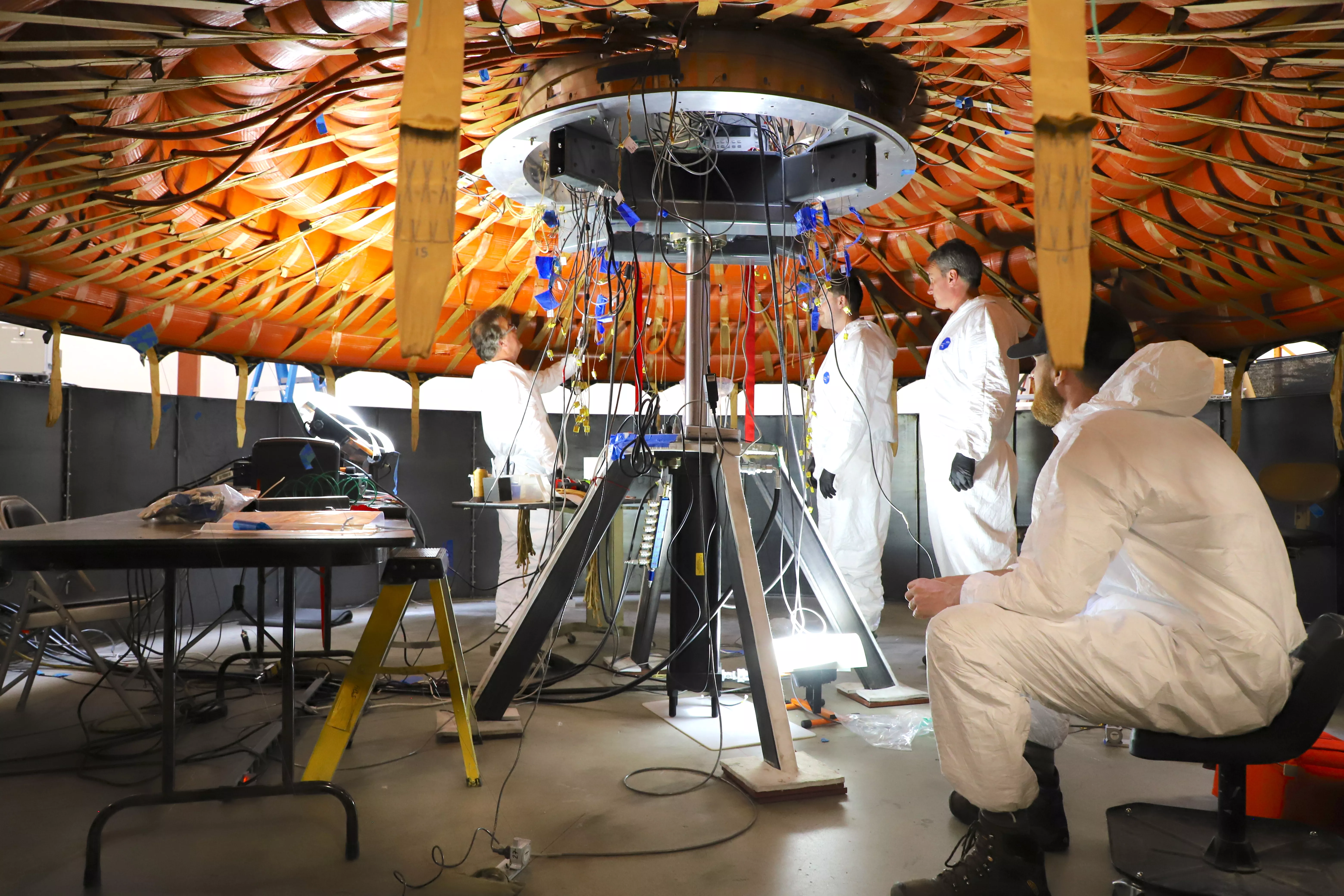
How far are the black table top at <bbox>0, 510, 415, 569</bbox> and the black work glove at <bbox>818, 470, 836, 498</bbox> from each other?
2666mm

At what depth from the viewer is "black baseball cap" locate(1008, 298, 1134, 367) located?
1935 mm

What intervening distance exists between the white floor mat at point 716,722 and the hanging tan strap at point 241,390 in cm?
294

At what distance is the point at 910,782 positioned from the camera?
228cm

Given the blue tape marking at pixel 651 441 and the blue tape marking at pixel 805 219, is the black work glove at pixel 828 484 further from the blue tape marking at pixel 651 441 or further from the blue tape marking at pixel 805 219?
the blue tape marking at pixel 805 219

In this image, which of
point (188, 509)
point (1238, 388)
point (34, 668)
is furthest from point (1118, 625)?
point (34, 668)

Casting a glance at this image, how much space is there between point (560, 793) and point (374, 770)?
23.5 inches

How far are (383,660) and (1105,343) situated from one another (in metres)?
1.94

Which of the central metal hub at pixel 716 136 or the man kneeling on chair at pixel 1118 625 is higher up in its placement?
the central metal hub at pixel 716 136

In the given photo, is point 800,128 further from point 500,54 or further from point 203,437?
point 203,437

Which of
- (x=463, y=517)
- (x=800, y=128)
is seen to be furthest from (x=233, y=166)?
(x=463, y=517)

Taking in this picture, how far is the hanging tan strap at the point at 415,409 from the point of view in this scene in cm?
495

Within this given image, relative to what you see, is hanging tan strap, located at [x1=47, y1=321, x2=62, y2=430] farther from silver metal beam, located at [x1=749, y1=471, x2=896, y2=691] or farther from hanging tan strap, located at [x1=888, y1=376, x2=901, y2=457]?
silver metal beam, located at [x1=749, y1=471, x2=896, y2=691]

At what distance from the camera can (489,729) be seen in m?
2.65

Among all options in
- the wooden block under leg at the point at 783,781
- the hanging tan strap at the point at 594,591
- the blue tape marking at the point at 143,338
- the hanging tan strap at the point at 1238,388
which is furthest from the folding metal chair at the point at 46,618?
the hanging tan strap at the point at 1238,388
